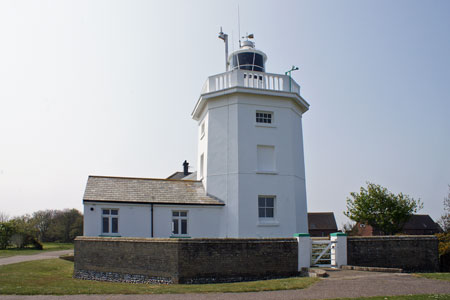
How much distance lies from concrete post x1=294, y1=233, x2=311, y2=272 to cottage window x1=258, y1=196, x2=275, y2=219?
17.8 feet

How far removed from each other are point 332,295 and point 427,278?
435cm

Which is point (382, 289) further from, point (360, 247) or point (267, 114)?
point (267, 114)

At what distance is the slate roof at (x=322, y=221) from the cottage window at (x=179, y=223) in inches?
1955

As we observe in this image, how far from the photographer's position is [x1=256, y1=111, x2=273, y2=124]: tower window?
795 inches

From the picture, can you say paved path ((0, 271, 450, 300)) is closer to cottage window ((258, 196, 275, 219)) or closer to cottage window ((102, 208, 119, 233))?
cottage window ((102, 208, 119, 233))

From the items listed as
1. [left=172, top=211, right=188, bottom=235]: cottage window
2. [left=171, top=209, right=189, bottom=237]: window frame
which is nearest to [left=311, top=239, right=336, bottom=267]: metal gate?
[left=171, top=209, right=189, bottom=237]: window frame

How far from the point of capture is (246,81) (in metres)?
20.1

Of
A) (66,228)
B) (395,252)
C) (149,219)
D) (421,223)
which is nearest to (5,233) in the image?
(66,228)

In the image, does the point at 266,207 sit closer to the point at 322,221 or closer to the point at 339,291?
the point at 339,291

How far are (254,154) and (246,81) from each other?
3.84 metres

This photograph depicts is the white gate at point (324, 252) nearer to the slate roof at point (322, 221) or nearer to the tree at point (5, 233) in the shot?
the tree at point (5, 233)

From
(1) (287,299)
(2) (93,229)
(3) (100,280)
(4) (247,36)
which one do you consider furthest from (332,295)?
(4) (247,36)

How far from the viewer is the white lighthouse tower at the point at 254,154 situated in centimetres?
1903

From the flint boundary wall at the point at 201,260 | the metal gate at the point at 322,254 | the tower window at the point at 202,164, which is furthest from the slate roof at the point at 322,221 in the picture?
the flint boundary wall at the point at 201,260
